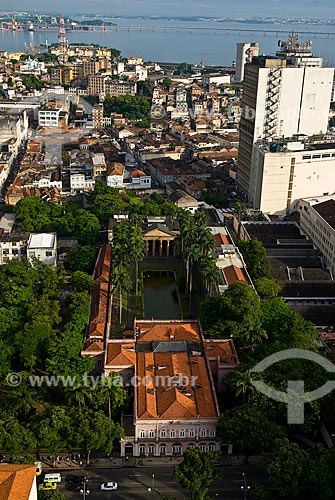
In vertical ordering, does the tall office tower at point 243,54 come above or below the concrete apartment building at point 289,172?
above

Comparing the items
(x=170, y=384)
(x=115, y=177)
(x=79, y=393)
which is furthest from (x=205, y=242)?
(x=115, y=177)

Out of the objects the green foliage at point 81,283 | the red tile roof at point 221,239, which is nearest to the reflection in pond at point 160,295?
the green foliage at point 81,283

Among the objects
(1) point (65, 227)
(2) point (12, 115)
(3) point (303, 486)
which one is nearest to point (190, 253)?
(1) point (65, 227)

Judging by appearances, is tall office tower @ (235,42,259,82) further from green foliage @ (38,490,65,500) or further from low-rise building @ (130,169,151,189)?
green foliage @ (38,490,65,500)

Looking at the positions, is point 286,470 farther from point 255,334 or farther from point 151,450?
point 255,334

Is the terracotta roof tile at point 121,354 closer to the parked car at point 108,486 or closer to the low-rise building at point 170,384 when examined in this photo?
the low-rise building at point 170,384

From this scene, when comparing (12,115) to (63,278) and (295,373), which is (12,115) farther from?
(295,373)

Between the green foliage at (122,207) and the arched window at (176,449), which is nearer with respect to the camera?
the arched window at (176,449)
